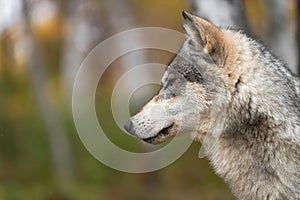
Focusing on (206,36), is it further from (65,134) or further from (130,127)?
(65,134)

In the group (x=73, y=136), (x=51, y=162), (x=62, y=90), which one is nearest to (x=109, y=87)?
(x=62, y=90)

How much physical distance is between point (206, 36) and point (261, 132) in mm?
757

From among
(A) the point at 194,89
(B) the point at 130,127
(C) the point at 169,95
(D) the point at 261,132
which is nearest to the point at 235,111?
(D) the point at 261,132

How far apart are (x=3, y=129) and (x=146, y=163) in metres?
4.91

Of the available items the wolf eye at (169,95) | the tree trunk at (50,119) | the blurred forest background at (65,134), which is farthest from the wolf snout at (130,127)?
the tree trunk at (50,119)

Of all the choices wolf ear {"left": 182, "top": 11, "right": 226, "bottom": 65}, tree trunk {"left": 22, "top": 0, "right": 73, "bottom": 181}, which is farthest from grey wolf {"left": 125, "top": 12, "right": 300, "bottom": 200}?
tree trunk {"left": 22, "top": 0, "right": 73, "bottom": 181}

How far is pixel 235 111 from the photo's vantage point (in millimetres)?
5984

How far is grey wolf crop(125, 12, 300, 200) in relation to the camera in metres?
5.98

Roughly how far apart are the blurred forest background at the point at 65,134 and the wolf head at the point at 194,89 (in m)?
5.23

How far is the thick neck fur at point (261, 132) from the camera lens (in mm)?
5973

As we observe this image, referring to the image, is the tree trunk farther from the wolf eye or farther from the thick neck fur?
the thick neck fur

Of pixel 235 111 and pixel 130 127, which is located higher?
pixel 235 111

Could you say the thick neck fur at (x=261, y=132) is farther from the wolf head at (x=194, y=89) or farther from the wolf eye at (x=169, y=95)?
the wolf eye at (x=169, y=95)

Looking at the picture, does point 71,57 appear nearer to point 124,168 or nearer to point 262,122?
point 124,168
